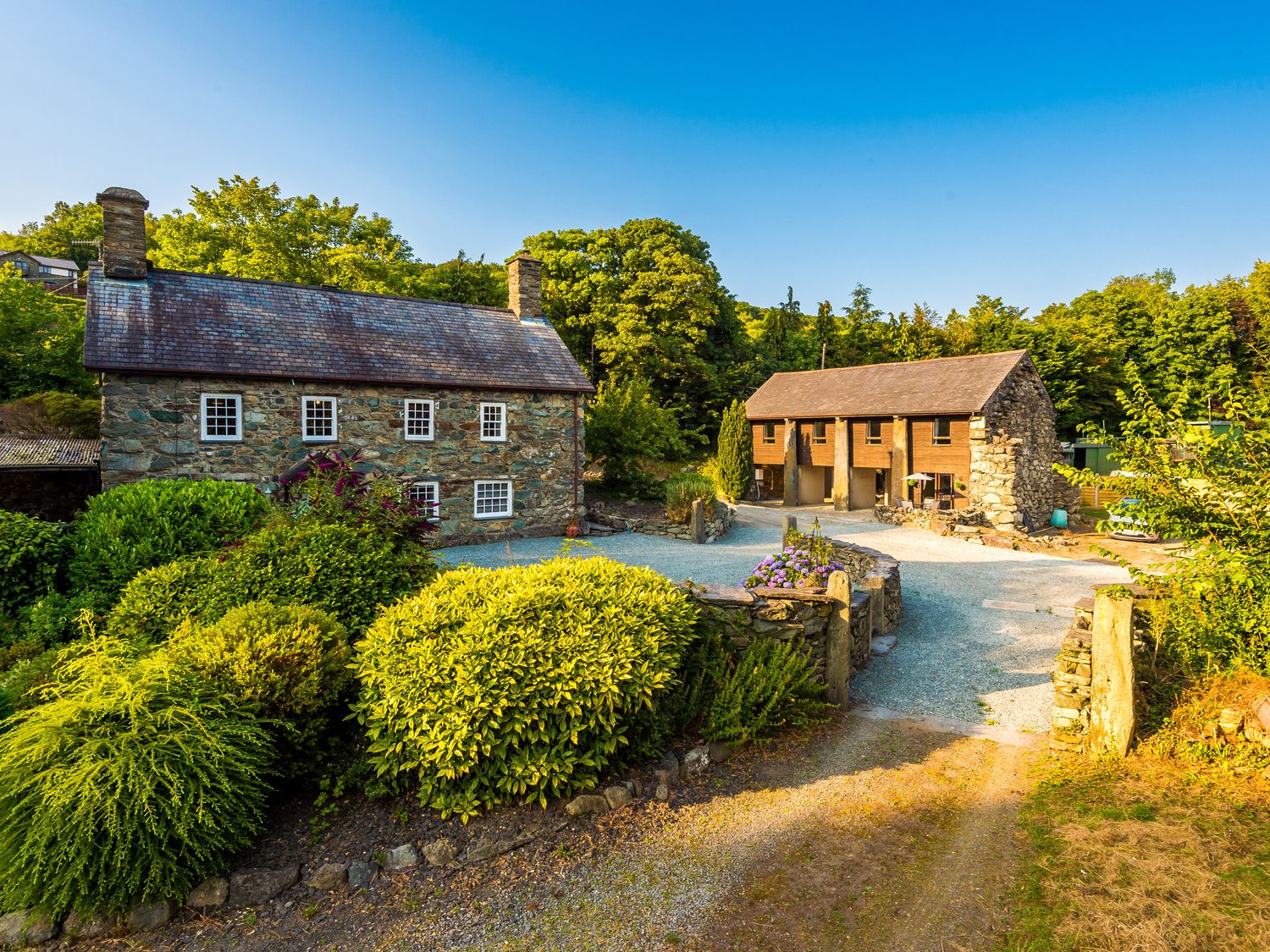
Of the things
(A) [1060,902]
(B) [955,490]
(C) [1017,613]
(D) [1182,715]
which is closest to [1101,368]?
(B) [955,490]

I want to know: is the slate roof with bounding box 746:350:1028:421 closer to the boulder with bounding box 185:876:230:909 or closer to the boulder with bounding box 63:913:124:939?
the boulder with bounding box 185:876:230:909

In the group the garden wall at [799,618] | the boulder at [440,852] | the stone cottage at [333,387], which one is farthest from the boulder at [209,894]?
the stone cottage at [333,387]

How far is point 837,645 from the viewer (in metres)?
7.48

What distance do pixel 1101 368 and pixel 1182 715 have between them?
1686 inches

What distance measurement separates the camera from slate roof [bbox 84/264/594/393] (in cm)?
1570

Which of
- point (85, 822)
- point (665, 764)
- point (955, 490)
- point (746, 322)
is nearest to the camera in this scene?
point (85, 822)

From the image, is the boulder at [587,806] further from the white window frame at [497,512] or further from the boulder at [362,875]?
the white window frame at [497,512]

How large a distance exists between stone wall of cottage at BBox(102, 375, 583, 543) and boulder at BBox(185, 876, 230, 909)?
14.4m

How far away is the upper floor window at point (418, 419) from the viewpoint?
18500 millimetres

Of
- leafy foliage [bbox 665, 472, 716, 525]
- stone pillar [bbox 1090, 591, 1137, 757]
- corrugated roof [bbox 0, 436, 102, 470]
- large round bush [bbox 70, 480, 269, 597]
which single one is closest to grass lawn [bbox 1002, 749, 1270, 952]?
stone pillar [bbox 1090, 591, 1137, 757]

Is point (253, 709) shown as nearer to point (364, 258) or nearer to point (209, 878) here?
point (209, 878)

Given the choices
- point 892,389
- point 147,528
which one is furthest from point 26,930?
point 892,389

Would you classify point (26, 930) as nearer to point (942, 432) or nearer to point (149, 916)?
point (149, 916)

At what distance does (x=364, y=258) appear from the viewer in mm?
31844
